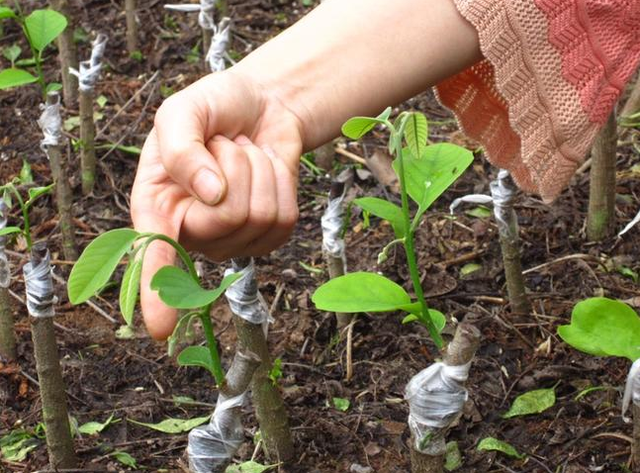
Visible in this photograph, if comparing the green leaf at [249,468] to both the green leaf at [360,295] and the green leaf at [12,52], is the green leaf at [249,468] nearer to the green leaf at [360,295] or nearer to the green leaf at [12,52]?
the green leaf at [360,295]

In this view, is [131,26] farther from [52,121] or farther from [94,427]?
[94,427]

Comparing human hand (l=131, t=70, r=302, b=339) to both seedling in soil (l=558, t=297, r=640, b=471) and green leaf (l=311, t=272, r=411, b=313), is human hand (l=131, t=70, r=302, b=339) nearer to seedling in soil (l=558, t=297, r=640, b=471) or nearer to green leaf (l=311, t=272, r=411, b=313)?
green leaf (l=311, t=272, r=411, b=313)

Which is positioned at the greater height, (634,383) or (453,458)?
(634,383)

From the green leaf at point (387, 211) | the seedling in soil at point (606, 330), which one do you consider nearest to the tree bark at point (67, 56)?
the green leaf at point (387, 211)

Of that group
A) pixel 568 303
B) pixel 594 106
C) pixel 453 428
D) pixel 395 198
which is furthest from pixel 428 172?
pixel 395 198

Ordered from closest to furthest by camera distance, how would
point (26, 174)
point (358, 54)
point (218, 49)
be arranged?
1. point (358, 54)
2. point (218, 49)
3. point (26, 174)

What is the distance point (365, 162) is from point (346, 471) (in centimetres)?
97

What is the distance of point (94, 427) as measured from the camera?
5.02ft

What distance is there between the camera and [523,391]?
5.00 ft

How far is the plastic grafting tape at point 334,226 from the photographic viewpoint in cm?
154

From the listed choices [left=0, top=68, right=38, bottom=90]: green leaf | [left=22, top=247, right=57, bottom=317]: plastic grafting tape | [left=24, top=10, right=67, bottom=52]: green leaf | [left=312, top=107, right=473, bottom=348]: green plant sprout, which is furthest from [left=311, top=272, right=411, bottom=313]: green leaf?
[left=24, top=10, right=67, bottom=52]: green leaf

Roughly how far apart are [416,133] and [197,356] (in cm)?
36

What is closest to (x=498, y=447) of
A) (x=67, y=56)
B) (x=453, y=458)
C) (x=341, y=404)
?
(x=453, y=458)

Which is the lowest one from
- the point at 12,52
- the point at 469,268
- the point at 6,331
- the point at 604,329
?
the point at 469,268
